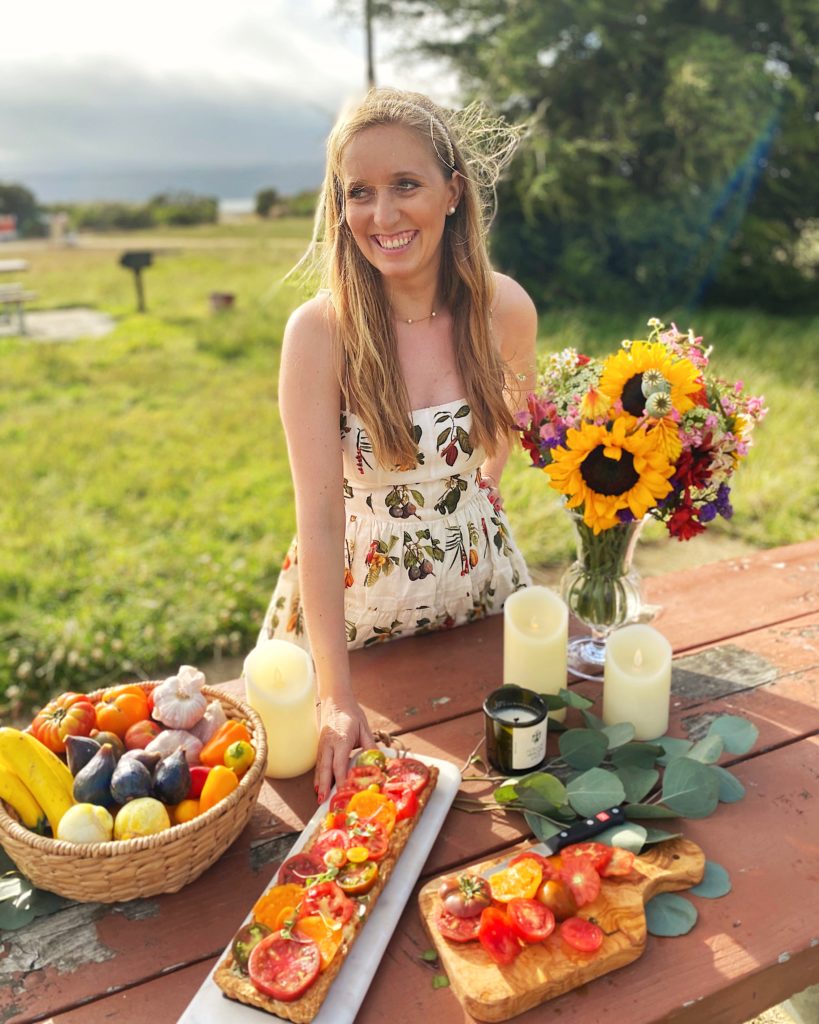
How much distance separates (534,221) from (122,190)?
15.5 meters

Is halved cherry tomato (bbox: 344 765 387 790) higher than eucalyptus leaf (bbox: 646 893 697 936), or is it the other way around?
halved cherry tomato (bbox: 344 765 387 790)

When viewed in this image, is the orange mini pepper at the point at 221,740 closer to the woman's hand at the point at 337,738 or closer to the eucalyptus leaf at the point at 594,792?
the woman's hand at the point at 337,738

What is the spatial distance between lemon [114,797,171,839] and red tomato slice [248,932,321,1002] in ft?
0.71

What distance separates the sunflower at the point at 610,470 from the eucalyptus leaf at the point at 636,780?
39 centimetres

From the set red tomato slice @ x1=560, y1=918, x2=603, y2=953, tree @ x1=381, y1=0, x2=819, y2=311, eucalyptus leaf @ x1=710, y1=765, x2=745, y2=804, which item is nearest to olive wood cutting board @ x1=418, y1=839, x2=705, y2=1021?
red tomato slice @ x1=560, y1=918, x2=603, y2=953

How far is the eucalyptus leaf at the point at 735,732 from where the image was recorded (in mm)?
1495

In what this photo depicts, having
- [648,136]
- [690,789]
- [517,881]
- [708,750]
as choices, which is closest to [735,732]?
[708,750]

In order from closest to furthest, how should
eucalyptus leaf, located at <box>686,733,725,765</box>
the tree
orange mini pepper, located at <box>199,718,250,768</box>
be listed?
orange mini pepper, located at <box>199,718,250,768</box> → eucalyptus leaf, located at <box>686,733,725,765</box> → the tree

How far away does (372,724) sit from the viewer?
1.63 meters

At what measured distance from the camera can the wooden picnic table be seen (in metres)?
1.09

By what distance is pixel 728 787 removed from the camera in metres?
1.42

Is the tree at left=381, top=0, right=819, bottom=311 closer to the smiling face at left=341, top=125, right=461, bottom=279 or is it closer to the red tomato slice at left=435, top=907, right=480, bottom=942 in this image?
the smiling face at left=341, top=125, right=461, bottom=279

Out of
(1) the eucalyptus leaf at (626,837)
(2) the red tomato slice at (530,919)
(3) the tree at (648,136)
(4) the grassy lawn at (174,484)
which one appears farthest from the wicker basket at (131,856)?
(3) the tree at (648,136)

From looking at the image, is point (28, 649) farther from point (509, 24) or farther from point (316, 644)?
point (509, 24)
